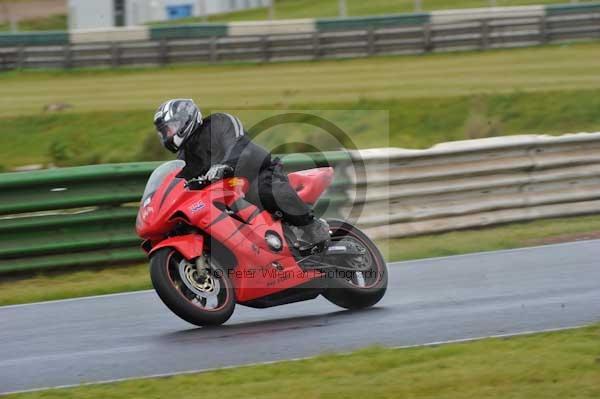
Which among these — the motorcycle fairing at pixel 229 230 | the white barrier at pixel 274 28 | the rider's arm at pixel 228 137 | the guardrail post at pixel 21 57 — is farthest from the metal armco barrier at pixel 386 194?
the guardrail post at pixel 21 57

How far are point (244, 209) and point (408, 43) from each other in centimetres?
2251

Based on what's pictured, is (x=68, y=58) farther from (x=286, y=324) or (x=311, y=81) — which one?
(x=286, y=324)

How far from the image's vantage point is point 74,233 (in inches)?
430

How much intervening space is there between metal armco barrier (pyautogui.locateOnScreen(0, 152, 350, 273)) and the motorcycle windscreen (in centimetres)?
321

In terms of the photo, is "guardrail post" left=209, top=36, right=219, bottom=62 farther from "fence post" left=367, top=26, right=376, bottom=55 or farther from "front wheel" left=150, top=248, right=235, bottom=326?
"front wheel" left=150, top=248, right=235, bottom=326

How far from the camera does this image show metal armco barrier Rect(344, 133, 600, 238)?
38.4 ft

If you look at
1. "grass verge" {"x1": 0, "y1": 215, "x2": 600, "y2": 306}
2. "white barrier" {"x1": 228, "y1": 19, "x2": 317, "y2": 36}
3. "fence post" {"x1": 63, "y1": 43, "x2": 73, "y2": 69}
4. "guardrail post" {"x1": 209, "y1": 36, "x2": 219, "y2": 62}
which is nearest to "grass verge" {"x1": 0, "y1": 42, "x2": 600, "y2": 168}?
"fence post" {"x1": 63, "y1": 43, "x2": 73, "y2": 69}

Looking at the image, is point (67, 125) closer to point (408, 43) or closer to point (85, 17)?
point (408, 43)

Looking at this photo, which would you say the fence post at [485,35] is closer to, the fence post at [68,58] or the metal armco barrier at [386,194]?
the fence post at [68,58]

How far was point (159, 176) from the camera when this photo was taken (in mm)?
7789

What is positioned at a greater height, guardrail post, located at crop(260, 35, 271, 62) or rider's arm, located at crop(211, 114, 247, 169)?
rider's arm, located at crop(211, 114, 247, 169)

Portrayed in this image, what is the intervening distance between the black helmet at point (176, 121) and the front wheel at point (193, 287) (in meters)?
0.79

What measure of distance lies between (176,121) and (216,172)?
1.55ft

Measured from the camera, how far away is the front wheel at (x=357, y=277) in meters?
8.25
